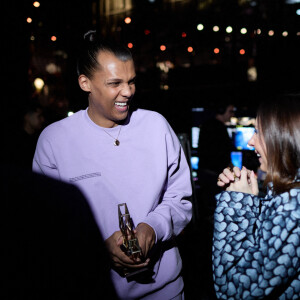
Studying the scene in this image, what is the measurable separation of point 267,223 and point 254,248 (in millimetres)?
113

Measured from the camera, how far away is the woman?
3.18ft

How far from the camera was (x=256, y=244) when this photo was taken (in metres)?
1.08

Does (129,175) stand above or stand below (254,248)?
above

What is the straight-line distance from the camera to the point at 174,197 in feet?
4.51

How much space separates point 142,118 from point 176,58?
9.98m

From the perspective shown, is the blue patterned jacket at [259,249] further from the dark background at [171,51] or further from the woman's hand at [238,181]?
the dark background at [171,51]

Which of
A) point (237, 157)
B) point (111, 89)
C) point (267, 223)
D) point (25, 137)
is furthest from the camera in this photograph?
point (237, 157)

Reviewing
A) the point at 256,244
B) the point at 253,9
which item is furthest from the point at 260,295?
the point at 253,9

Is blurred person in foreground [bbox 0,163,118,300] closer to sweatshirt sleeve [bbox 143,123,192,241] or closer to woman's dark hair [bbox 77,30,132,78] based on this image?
sweatshirt sleeve [bbox 143,123,192,241]

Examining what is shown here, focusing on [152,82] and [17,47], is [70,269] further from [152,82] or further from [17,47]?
[152,82]

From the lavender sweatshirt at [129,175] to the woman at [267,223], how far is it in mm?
236

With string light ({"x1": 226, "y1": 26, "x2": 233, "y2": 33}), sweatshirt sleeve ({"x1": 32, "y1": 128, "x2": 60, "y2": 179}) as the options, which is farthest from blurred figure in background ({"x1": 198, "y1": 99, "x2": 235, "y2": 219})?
sweatshirt sleeve ({"x1": 32, "y1": 128, "x2": 60, "y2": 179})

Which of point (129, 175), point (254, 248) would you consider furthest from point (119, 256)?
point (254, 248)

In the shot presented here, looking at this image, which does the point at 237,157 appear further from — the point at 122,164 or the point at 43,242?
the point at 43,242
